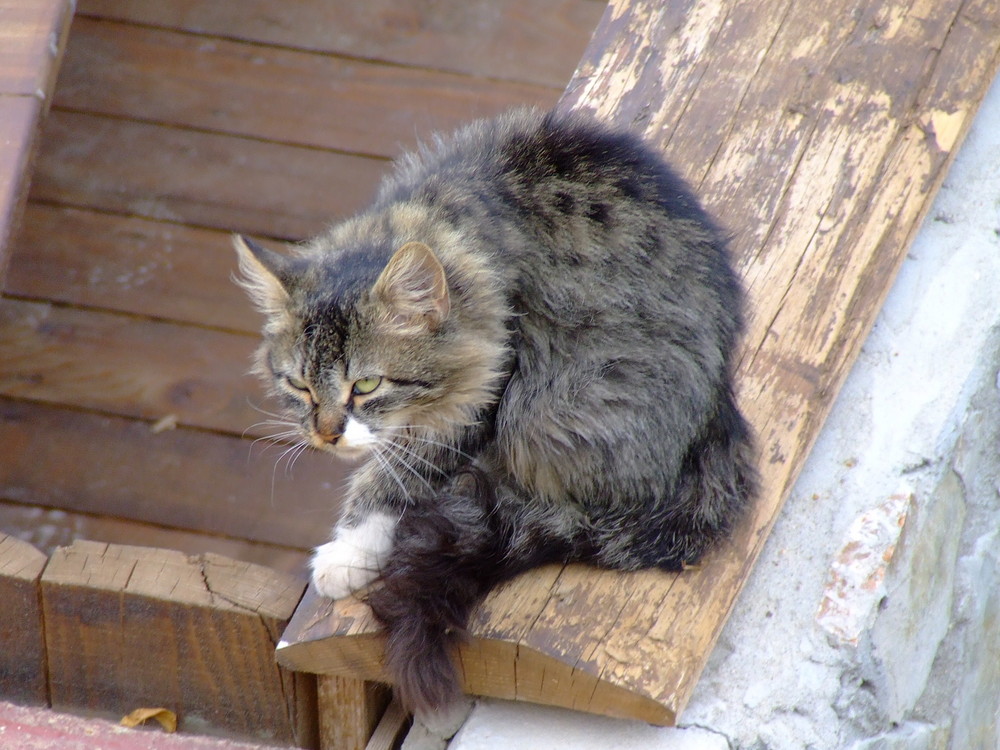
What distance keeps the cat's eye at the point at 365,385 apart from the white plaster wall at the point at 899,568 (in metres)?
0.53

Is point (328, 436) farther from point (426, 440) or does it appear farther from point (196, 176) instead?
point (196, 176)

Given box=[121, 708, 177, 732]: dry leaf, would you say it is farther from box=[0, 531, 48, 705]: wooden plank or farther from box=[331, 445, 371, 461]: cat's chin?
box=[331, 445, 371, 461]: cat's chin

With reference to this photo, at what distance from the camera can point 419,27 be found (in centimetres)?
327

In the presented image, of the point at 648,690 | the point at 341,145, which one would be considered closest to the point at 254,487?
the point at 341,145

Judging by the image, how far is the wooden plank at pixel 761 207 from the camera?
4.96ft

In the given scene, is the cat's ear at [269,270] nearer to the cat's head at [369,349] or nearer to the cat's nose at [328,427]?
the cat's head at [369,349]

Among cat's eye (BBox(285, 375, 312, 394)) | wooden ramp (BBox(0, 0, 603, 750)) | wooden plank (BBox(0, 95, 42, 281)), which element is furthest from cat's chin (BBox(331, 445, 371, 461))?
wooden ramp (BBox(0, 0, 603, 750))

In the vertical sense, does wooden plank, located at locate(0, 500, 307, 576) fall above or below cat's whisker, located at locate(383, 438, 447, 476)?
below

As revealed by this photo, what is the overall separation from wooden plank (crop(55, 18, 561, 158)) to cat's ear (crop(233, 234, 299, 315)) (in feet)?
4.93

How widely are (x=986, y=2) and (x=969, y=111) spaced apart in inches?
10.9

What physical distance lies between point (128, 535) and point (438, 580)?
197cm

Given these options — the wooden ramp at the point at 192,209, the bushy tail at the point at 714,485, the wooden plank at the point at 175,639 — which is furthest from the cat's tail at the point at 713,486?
the wooden ramp at the point at 192,209

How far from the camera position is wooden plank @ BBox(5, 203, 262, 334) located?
3.26m

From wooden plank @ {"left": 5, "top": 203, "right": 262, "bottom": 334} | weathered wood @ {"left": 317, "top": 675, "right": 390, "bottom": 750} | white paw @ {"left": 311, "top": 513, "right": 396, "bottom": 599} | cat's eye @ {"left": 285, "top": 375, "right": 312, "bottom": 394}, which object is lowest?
wooden plank @ {"left": 5, "top": 203, "right": 262, "bottom": 334}
